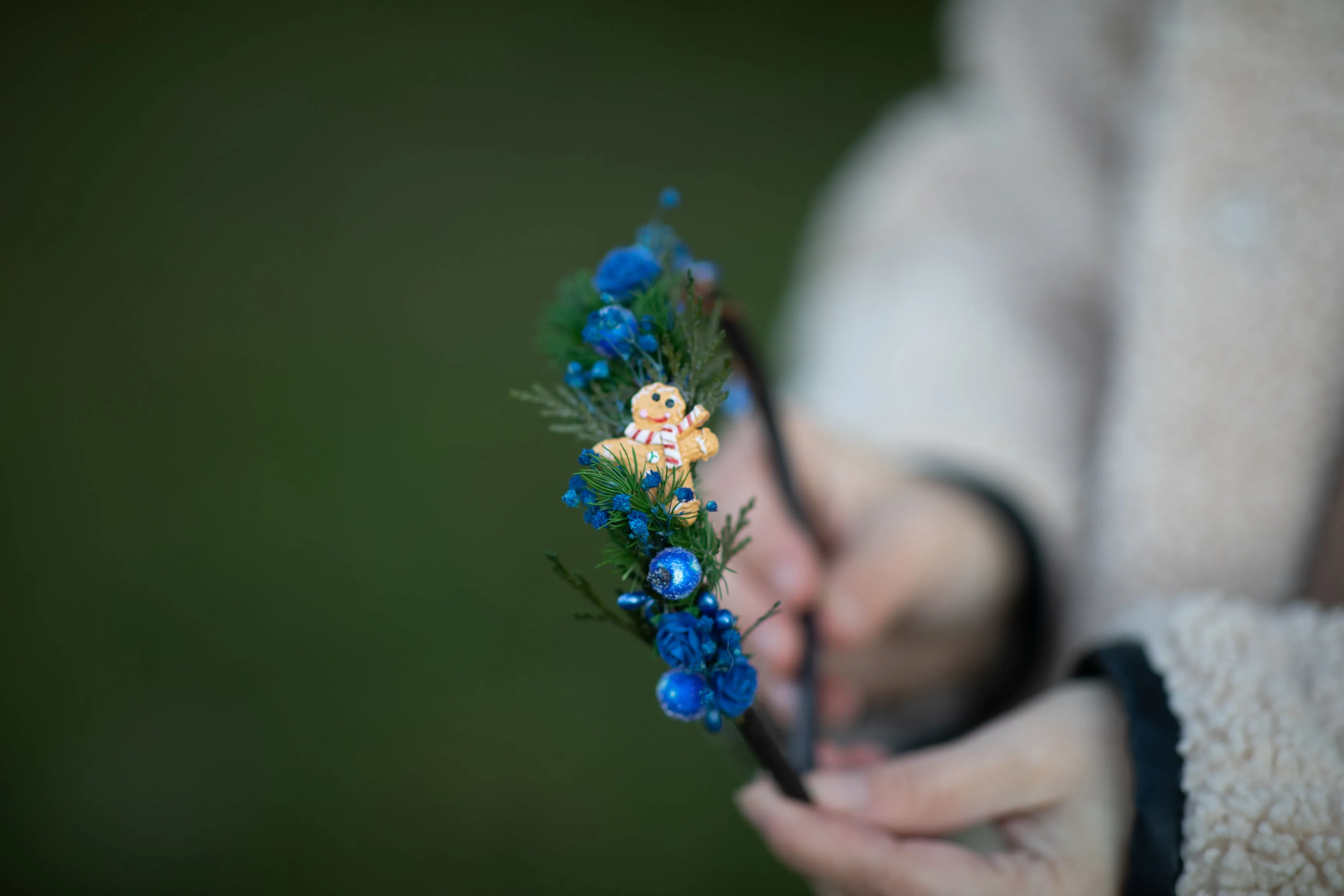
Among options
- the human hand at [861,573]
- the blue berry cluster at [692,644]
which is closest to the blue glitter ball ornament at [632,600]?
the blue berry cluster at [692,644]

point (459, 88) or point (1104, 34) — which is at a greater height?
point (459, 88)

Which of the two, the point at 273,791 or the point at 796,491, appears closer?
the point at 796,491

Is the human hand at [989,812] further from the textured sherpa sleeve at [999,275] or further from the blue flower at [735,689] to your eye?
the textured sherpa sleeve at [999,275]

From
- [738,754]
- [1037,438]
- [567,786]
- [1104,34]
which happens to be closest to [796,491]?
[738,754]

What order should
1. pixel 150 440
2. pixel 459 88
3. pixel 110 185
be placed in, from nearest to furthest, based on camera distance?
1. pixel 150 440
2. pixel 110 185
3. pixel 459 88

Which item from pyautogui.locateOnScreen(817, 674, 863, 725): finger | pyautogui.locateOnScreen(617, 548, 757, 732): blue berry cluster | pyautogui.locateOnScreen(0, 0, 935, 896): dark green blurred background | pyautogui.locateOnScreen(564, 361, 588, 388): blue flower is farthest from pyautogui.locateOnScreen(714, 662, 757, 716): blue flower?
pyautogui.locateOnScreen(0, 0, 935, 896): dark green blurred background

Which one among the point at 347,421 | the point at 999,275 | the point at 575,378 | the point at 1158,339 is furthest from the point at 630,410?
the point at 347,421

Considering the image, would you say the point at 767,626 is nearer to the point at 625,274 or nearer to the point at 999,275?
the point at 625,274

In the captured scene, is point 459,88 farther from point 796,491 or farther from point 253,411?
point 796,491
